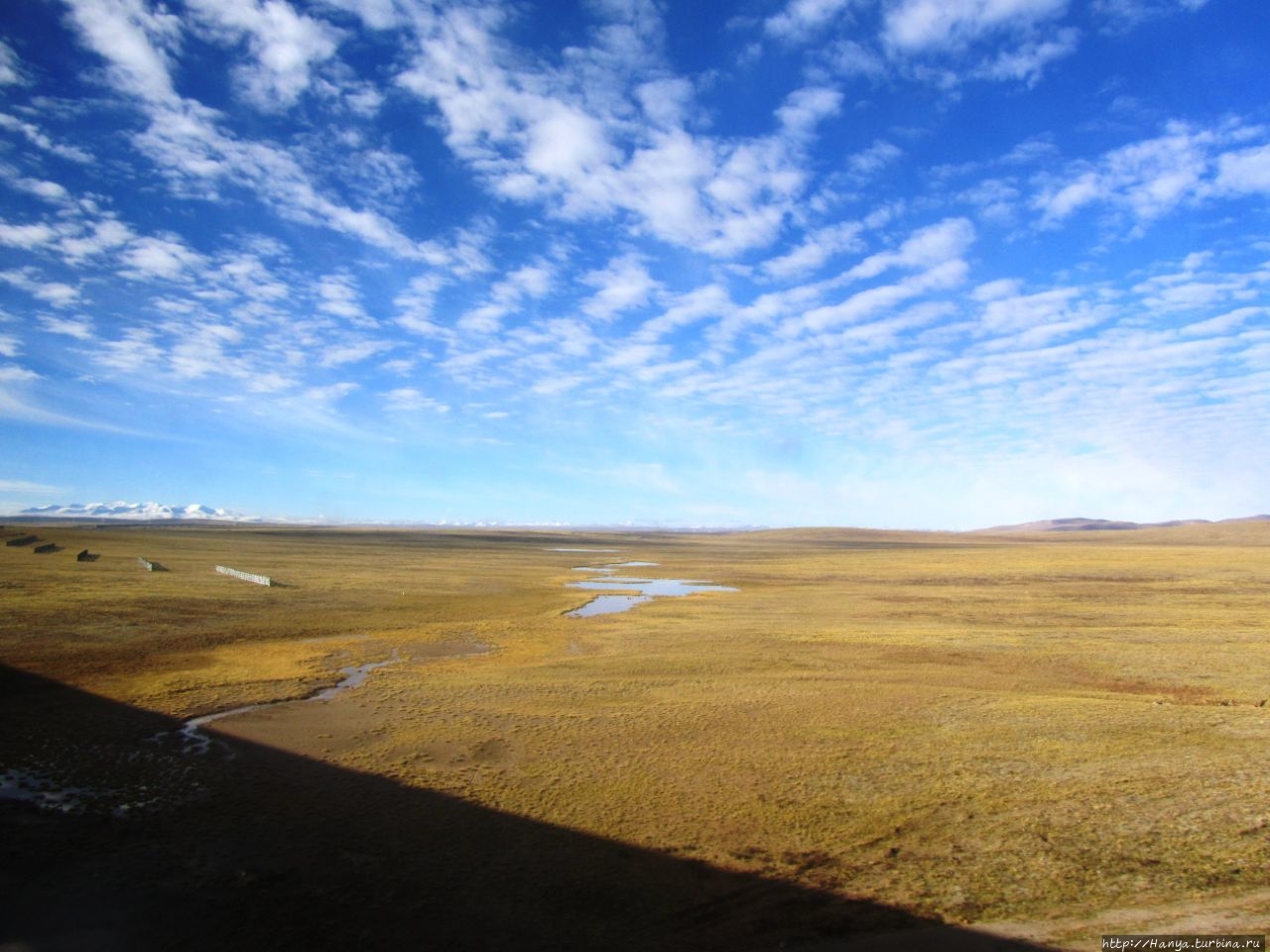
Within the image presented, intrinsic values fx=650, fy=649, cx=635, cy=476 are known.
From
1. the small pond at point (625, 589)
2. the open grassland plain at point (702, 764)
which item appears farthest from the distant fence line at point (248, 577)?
the small pond at point (625, 589)

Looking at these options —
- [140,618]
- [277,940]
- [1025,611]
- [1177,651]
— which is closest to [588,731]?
[277,940]

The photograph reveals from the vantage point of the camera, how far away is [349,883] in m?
8.82

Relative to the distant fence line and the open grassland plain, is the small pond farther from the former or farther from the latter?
the distant fence line

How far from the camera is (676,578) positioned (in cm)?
5981

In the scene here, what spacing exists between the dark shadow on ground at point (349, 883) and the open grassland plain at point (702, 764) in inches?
2.5

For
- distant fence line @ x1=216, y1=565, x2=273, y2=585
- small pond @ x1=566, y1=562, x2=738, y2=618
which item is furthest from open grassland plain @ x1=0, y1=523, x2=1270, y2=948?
distant fence line @ x1=216, y1=565, x2=273, y2=585

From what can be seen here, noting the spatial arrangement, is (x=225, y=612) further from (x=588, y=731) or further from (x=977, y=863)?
(x=977, y=863)

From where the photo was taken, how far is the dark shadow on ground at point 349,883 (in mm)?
7672

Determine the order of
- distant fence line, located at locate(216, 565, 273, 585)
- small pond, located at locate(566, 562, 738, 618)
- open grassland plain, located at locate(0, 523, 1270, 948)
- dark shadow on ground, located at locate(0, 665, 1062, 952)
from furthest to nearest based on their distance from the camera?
distant fence line, located at locate(216, 565, 273, 585) → small pond, located at locate(566, 562, 738, 618) → open grassland plain, located at locate(0, 523, 1270, 948) → dark shadow on ground, located at locate(0, 665, 1062, 952)

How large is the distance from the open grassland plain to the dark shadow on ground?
0.21ft

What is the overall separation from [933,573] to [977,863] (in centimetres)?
5057

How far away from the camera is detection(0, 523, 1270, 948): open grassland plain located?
27.9 feet

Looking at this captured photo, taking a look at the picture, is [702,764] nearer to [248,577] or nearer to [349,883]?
[349,883]

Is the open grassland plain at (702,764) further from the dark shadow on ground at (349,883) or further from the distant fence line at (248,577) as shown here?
the distant fence line at (248,577)
